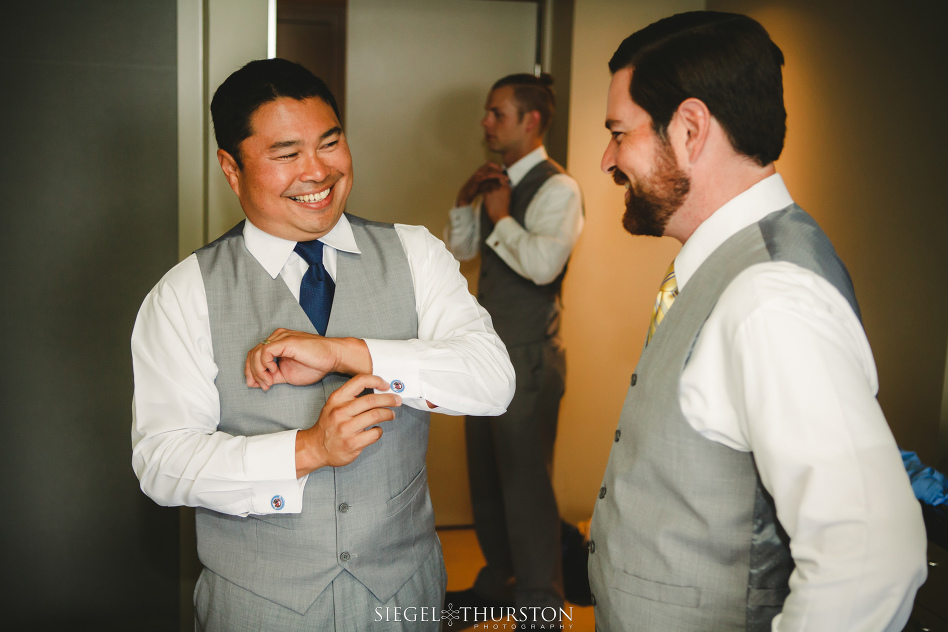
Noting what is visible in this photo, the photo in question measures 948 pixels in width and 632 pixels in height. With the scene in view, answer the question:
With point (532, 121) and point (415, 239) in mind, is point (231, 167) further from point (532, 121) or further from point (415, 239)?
point (532, 121)

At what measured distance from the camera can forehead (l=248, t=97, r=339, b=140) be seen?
1.32 metres

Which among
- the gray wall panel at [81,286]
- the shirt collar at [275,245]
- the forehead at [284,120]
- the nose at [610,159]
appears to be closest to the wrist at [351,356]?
the shirt collar at [275,245]

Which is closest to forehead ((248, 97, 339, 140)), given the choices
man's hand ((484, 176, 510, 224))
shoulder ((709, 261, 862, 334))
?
shoulder ((709, 261, 862, 334))

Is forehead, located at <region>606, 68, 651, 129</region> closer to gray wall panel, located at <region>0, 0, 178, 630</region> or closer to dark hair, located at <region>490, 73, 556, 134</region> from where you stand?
gray wall panel, located at <region>0, 0, 178, 630</region>

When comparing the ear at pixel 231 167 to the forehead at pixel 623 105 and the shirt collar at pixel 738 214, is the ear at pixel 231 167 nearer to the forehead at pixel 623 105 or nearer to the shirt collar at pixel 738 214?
the forehead at pixel 623 105

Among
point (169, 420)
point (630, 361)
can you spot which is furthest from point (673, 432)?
point (630, 361)

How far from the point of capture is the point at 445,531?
3.32 m

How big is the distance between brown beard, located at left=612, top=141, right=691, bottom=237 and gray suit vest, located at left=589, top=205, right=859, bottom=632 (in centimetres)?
12

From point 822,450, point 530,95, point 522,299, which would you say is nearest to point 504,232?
point 522,299

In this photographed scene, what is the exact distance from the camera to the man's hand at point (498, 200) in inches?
108

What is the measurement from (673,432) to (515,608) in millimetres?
1885

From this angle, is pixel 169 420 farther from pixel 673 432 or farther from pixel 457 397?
pixel 673 432

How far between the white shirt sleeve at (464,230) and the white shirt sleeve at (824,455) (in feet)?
6.72

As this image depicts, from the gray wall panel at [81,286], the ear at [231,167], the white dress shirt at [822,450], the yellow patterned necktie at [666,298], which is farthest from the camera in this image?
the gray wall panel at [81,286]
